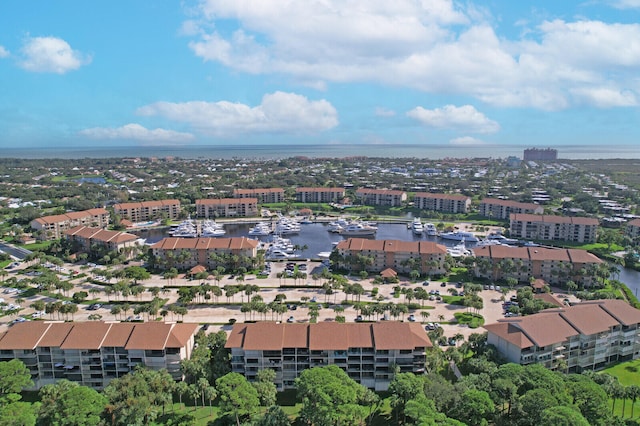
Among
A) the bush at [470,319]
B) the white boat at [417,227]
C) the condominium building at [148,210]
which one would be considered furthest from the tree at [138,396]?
the condominium building at [148,210]

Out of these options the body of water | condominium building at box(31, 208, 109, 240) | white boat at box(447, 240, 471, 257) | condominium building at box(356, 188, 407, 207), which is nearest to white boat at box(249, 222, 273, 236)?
the body of water

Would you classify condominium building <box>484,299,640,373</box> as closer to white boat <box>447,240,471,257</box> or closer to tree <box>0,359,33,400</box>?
white boat <box>447,240,471,257</box>

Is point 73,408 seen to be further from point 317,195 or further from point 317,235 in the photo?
point 317,195

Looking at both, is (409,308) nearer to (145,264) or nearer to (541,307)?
(541,307)

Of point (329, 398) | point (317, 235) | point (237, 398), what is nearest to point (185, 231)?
point (317, 235)

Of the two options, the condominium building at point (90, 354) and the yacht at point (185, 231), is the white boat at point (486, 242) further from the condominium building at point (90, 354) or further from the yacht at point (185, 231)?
the condominium building at point (90, 354)

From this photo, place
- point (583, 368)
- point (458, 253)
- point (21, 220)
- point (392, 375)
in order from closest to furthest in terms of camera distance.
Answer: point (392, 375)
point (583, 368)
point (458, 253)
point (21, 220)

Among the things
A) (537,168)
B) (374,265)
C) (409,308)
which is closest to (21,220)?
(374,265)

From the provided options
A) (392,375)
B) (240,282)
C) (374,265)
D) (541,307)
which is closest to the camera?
(392,375)
